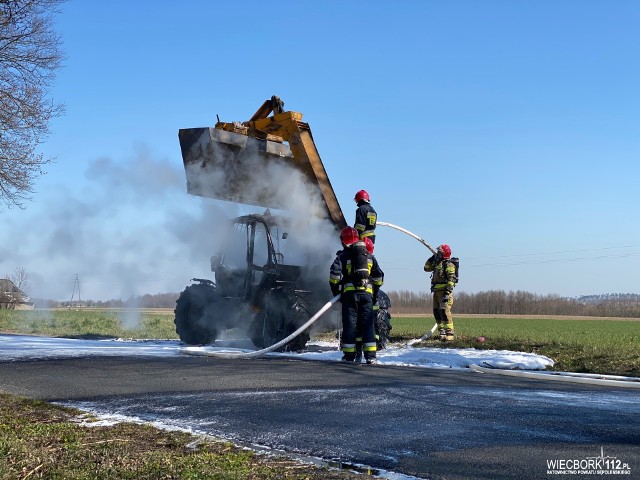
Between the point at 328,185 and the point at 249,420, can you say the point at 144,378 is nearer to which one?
the point at 249,420

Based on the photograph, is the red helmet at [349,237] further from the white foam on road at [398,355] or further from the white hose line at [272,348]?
the white foam on road at [398,355]

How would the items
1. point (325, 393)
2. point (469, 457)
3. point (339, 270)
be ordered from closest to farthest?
point (469, 457), point (325, 393), point (339, 270)

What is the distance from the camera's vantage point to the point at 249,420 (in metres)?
6.26

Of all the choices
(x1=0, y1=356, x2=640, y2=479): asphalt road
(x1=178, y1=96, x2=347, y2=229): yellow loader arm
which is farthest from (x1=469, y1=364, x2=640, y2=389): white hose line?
(x1=178, y1=96, x2=347, y2=229): yellow loader arm

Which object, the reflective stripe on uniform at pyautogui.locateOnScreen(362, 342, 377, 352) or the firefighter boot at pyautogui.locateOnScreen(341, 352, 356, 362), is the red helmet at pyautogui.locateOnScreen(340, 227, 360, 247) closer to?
the reflective stripe on uniform at pyautogui.locateOnScreen(362, 342, 377, 352)

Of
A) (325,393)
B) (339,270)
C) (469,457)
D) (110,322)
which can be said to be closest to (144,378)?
(325,393)

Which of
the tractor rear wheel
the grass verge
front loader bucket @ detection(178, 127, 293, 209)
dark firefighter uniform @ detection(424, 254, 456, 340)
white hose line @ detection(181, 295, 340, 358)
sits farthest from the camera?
dark firefighter uniform @ detection(424, 254, 456, 340)

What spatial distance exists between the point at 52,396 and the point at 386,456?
174 inches

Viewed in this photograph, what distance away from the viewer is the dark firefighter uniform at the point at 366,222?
1266cm

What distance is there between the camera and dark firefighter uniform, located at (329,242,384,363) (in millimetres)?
11422

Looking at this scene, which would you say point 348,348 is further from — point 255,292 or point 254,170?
point 254,170

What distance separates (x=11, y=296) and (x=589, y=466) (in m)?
37.6

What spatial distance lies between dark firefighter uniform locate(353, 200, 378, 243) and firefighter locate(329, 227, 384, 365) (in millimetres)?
760

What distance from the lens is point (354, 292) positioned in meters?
11.6
